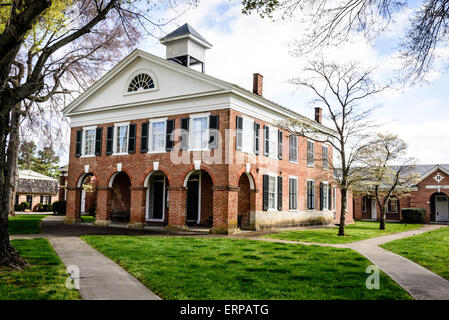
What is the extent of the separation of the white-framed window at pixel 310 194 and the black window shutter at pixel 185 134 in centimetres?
1024

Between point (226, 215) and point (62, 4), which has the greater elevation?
point (62, 4)

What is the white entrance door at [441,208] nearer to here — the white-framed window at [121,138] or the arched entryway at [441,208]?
the arched entryway at [441,208]

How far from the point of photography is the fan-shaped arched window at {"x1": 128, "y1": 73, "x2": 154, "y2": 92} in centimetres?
2178

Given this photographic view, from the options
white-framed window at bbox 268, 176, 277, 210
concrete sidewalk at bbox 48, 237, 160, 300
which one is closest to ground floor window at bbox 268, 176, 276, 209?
white-framed window at bbox 268, 176, 277, 210

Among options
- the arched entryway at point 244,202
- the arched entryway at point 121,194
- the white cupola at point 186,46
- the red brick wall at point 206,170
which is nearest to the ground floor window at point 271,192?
the red brick wall at point 206,170

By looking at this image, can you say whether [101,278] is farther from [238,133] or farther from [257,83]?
[257,83]

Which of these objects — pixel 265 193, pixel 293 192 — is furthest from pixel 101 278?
pixel 293 192

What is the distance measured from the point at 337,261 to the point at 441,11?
6.49 m

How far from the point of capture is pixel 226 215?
1802 cm

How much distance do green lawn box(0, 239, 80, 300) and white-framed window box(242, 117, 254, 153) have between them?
35.5ft

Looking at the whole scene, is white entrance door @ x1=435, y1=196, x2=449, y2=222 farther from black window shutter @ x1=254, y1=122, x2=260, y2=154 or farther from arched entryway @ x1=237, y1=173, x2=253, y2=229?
black window shutter @ x1=254, y1=122, x2=260, y2=154
